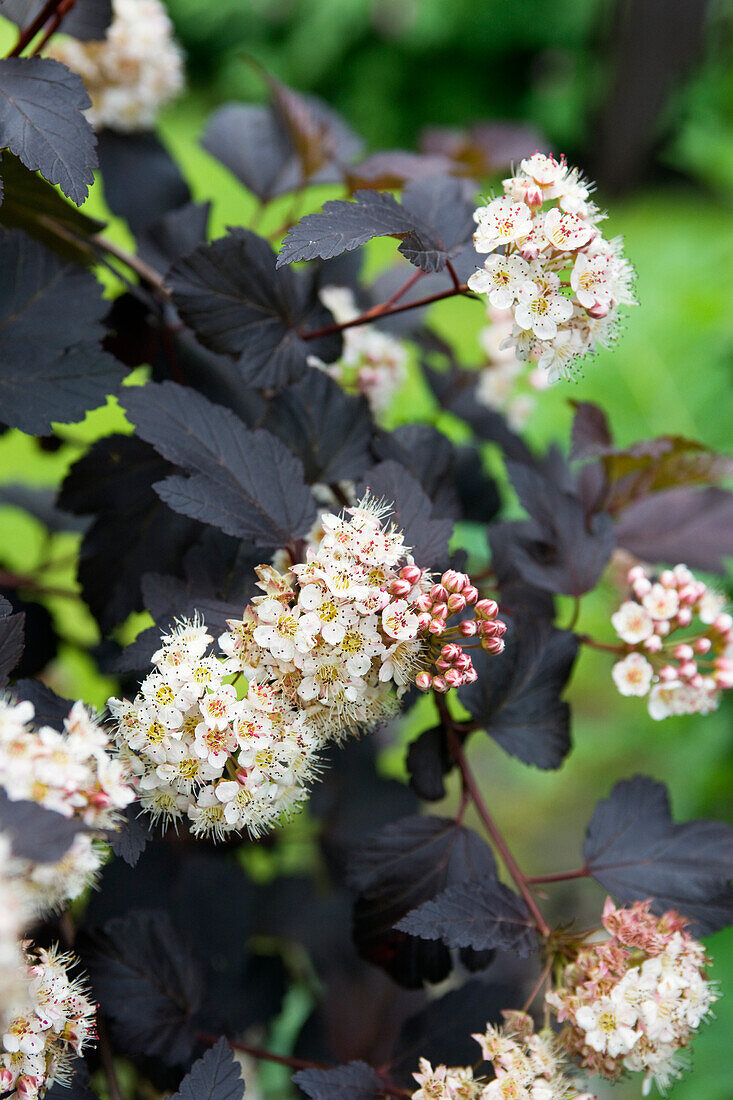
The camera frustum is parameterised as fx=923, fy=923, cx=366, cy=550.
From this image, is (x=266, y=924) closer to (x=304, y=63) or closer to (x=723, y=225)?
(x=723, y=225)

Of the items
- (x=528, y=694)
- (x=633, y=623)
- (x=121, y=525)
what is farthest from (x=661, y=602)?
(x=121, y=525)

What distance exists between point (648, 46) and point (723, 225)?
1.24 metres

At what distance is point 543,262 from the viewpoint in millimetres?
618

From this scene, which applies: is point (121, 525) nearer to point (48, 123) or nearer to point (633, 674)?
point (48, 123)

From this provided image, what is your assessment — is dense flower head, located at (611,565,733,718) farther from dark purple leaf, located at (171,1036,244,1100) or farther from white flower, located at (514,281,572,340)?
dark purple leaf, located at (171,1036,244,1100)

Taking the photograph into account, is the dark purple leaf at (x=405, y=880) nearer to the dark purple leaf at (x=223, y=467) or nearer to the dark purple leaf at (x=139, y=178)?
the dark purple leaf at (x=223, y=467)

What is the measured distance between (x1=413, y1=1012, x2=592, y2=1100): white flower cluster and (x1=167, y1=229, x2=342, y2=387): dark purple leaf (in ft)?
1.70

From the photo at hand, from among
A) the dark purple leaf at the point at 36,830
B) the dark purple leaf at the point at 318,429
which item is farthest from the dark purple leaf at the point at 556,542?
the dark purple leaf at the point at 36,830

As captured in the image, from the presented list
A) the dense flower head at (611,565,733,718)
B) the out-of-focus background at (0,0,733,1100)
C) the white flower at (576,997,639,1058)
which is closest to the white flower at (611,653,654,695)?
the dense flower head at (611,565,733,718)

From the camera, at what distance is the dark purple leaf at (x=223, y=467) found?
66 centimetres

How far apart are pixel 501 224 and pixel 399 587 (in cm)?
26

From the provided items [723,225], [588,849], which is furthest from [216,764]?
[723,225]

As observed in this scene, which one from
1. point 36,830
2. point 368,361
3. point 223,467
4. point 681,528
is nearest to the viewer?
point 36,830

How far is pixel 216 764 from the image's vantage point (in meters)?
0.55
